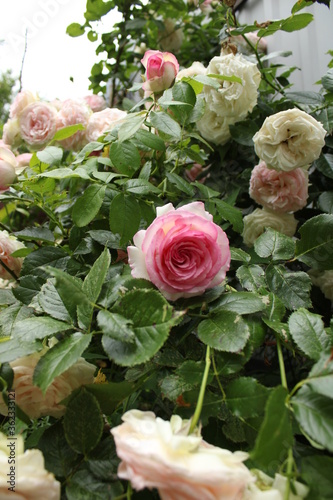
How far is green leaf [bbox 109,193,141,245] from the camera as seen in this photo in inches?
18.7

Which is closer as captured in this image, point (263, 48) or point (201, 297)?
point (201, 297)

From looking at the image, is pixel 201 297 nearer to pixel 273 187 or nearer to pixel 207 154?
pixel 273 187

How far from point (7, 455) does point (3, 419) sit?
14cm

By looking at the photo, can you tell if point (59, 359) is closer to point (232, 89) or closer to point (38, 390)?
point (38, 390)

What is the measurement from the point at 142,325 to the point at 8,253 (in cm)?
33

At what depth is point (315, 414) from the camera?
0.89 feet

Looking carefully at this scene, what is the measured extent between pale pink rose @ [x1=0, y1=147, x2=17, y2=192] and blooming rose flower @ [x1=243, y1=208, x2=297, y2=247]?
1.20ft

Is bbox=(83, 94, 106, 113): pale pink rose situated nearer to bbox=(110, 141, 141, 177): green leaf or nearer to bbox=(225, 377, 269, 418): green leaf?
bbox=(110, 141, 141, 177): green leaf

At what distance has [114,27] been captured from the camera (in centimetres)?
109

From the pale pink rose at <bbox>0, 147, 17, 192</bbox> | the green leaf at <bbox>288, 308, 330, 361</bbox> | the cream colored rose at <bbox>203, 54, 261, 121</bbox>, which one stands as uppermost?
the cream colored rose at <bbox>203, 54, 261, 121</bbox>

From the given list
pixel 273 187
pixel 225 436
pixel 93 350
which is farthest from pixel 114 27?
pixel 225 436

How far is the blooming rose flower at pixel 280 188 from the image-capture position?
25.3 inches

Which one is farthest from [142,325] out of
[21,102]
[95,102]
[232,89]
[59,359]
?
[95,102]

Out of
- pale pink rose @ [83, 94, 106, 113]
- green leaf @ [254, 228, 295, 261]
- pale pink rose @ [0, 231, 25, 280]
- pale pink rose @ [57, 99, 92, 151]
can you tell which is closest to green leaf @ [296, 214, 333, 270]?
green leaf @ [254, 228, 295, 261]
